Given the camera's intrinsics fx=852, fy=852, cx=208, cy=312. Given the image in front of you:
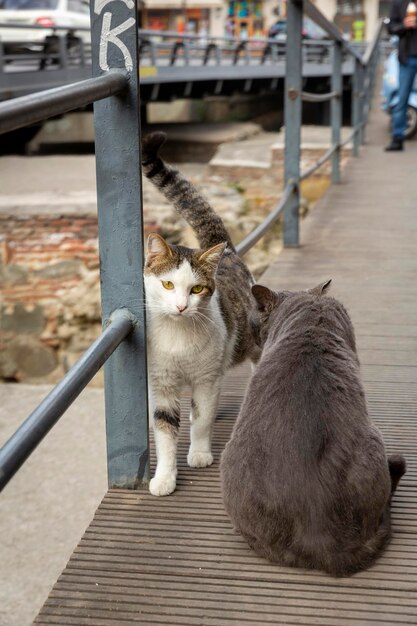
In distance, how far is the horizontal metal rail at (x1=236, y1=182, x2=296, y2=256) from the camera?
134 inches

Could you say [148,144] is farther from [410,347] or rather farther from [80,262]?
[80,262]

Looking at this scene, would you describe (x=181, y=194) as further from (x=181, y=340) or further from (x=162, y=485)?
(x=162, y=485)

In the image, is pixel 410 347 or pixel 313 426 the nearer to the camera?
pixel 313 426

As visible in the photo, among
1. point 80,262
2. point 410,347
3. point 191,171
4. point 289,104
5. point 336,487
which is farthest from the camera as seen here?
point 191,171

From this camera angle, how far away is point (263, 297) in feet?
7.14

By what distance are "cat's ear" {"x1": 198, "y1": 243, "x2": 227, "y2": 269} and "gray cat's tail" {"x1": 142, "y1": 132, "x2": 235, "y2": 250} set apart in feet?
1.13

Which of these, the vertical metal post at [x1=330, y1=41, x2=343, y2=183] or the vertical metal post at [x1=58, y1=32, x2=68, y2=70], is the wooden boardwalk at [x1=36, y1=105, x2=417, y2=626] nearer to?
the vertical metal post at [x1=330, y1=41, x2=343, y2=183]

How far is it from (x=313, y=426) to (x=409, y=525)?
1.32 ft

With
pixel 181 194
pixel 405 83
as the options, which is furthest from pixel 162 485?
pixel 405 83

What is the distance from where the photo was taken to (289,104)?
465 cm

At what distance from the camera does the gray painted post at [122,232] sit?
186 centimetres

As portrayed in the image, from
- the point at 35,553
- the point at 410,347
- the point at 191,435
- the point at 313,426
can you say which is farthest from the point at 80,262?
the point at 313,426

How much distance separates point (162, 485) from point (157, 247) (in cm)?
63

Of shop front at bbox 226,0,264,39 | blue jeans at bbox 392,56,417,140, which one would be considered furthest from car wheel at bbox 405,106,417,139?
shop front at bbox 226,0,264,39
